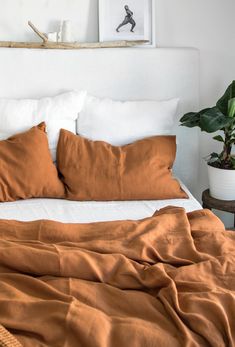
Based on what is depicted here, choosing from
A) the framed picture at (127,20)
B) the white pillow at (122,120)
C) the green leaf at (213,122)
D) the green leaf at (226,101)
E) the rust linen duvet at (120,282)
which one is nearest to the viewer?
the rust linen duvet at (120,282)

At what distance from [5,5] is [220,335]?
2.17 metres

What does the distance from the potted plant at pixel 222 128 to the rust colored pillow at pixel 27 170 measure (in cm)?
74

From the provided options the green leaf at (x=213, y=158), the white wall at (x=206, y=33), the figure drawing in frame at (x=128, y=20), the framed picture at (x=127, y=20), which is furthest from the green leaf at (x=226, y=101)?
the figure drawing in frame at (x=128, y=20)

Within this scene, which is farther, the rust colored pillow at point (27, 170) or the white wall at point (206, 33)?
the white wall at point (206, 33)

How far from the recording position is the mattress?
2.28 meters

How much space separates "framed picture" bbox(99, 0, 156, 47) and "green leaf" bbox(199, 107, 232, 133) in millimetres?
688

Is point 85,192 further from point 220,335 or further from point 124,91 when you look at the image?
point 220,335

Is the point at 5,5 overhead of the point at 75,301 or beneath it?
overhead

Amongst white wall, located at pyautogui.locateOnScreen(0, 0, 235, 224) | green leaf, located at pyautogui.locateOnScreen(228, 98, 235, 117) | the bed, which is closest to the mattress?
the bed

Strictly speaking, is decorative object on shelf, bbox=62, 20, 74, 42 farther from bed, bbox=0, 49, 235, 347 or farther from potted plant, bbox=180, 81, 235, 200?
bed, bbox=0, 49, 235, 347

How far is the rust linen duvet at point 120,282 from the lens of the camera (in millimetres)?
1306

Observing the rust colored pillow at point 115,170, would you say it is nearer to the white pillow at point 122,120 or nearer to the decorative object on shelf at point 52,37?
the white pillow at point 122,120

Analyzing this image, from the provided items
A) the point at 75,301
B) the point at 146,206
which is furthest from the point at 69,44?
the point at 75,301

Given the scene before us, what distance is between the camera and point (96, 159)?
8.32 ft
